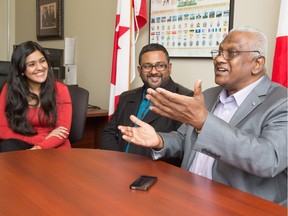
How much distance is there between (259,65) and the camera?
5.05 ft

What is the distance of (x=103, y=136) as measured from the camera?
93.7 inches

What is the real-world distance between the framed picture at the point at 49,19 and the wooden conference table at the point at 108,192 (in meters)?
3.01

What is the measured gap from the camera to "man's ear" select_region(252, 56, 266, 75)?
153cm

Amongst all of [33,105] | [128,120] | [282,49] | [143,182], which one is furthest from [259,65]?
[33,105]

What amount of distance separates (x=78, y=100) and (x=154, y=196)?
156 centimetres

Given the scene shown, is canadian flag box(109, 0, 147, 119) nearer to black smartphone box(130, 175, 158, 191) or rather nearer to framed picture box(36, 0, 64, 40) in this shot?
framed picture box(36, 0, 64, 40)

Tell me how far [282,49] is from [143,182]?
119 cm

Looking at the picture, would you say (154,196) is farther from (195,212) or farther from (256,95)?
(256,95)

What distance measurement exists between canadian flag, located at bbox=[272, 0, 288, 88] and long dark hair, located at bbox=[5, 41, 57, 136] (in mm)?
1516

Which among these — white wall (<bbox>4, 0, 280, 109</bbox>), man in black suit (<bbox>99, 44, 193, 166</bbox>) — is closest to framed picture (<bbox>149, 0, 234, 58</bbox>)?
white wall (<bbox>4, 0, 280, 109</bbox>)

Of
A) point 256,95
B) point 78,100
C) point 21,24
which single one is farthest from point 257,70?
point 21,24

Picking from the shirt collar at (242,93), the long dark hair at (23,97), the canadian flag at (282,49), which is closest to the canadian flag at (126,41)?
the long dark hair at (23,97)

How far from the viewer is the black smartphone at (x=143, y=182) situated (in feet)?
3.61

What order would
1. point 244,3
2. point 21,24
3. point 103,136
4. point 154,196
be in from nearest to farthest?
point 154,196 → point 244,3 → point 103,136 → point 21,24
